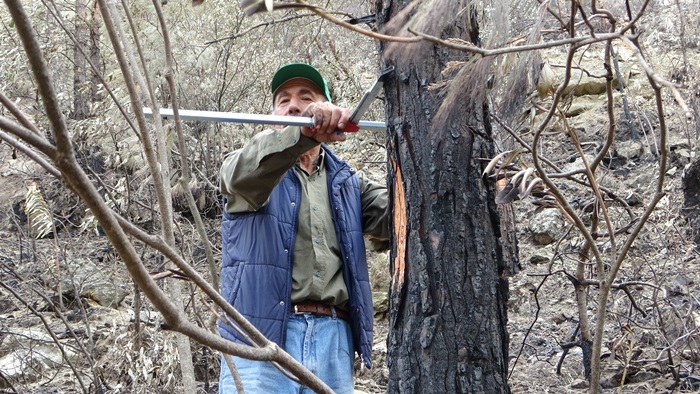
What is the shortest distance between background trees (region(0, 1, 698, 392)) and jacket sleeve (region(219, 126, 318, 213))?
0.25 meters

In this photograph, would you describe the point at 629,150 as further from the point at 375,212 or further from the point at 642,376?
the point at 375,212

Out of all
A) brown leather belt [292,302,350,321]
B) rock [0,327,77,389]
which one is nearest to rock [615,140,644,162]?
rock [0,327,77,389]

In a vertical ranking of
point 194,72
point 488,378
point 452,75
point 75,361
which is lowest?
point 488,378

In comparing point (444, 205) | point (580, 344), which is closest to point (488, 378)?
point (444, 205)

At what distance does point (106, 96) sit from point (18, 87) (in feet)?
4.15

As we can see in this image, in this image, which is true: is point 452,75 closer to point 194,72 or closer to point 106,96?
point 194,72

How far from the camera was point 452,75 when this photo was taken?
7.79 feet

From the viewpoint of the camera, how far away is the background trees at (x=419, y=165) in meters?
1.68

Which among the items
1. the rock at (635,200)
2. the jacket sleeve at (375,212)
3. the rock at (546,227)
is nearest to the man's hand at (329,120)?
the jacket sleeve at (375,212)

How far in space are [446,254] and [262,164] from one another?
28.7 inches

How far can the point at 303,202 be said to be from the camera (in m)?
2.89

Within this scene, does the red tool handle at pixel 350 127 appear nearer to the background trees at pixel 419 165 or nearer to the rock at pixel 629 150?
the background trees at pixel 419 165

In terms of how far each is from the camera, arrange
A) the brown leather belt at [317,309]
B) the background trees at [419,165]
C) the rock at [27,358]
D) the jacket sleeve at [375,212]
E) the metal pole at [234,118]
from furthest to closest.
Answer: the rock at [27,358]
the jacket sleeve at [375,212]
the brown leather belt at [317,309]
the metal pole at [234,118]
the background trees at [419,165]

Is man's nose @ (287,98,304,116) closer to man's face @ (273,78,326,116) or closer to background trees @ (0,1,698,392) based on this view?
man's face @ (273,78,326,116)
